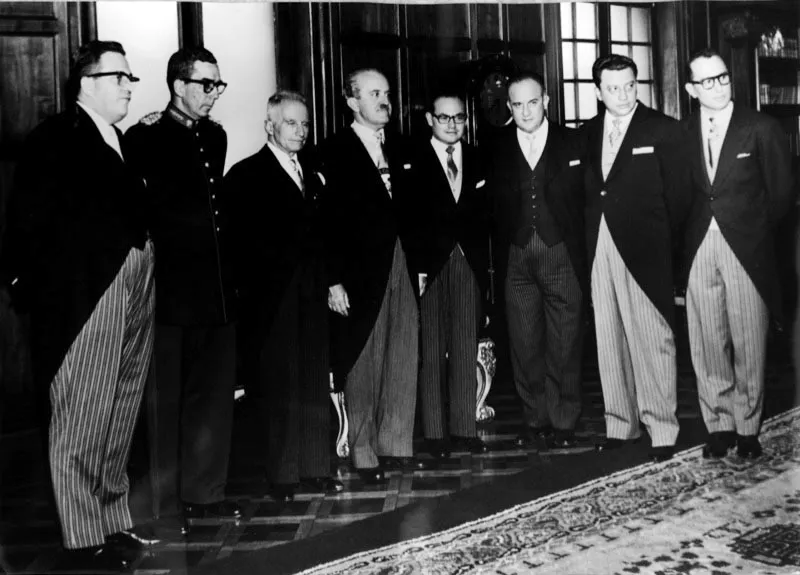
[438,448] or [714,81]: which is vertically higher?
[714,81]

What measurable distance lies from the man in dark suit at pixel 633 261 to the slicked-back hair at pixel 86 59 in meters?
1.66

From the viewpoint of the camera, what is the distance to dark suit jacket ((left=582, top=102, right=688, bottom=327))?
3.30m

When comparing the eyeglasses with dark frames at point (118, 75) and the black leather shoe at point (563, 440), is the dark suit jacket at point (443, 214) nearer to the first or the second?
the black leather shoe at point (563, 440)

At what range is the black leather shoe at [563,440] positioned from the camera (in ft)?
11.4

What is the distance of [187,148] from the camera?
2.95 metres

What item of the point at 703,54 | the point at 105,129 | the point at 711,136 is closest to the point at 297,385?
the point at 105,129

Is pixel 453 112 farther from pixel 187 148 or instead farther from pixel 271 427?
pixel 271 427

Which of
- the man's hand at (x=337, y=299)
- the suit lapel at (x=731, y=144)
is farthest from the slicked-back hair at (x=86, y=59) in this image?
the suit lapel at (x=731, y=144)

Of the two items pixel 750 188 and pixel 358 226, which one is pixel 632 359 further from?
pixel 358 226

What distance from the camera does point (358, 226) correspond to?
11.1ft

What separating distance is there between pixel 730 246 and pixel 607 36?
0.86 meters

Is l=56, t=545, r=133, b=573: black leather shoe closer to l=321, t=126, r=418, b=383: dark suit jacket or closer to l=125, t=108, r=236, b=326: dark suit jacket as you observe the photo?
l=125, t=108, r=236, b=326: dark suit jacket

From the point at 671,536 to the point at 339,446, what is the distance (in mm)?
1260

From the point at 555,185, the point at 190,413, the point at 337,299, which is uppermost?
the point at 555,185
